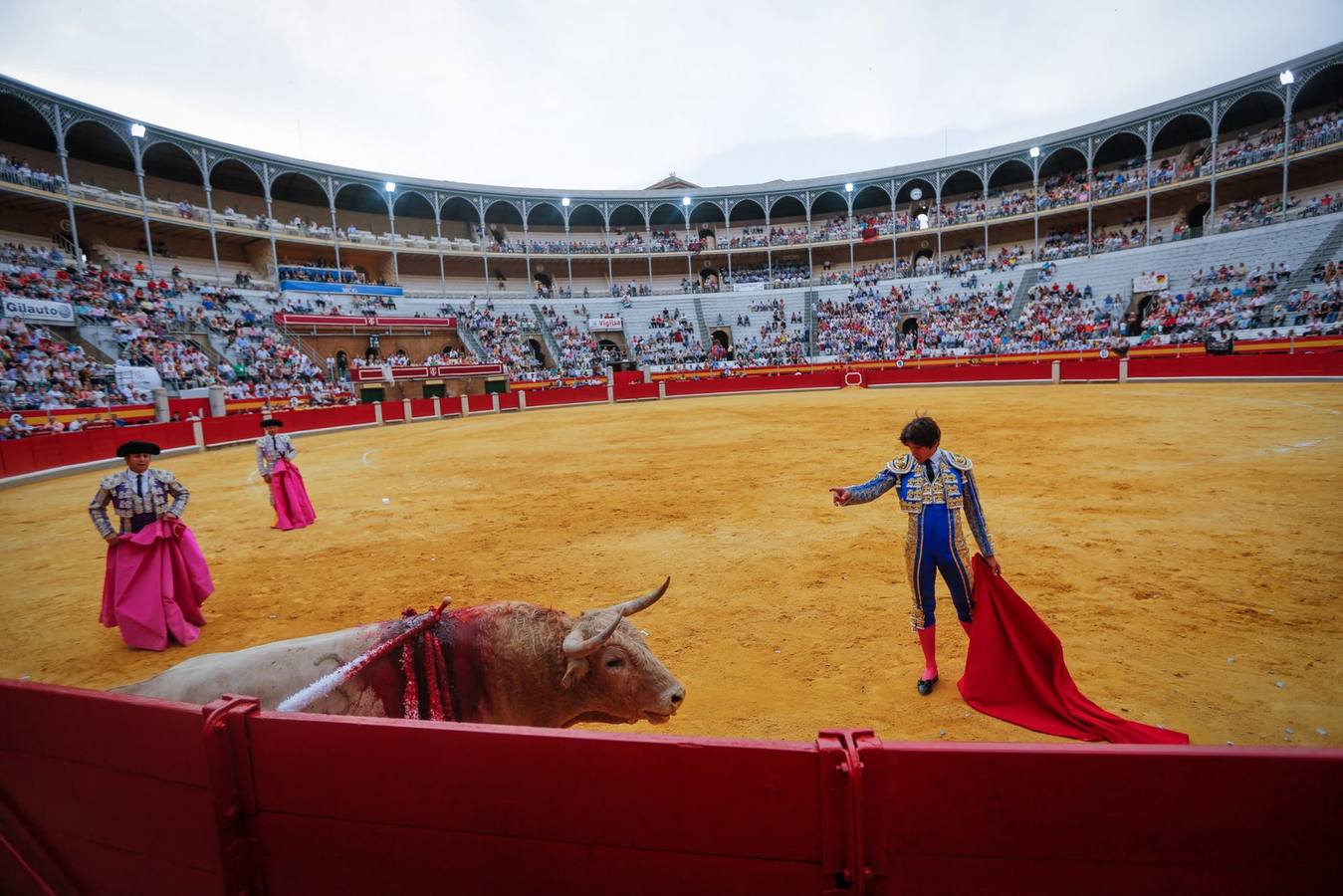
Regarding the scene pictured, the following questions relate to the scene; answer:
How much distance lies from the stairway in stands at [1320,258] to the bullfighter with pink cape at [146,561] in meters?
33.2

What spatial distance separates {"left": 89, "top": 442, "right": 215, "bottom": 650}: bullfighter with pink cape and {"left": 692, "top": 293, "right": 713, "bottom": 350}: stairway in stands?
35219 millimetres

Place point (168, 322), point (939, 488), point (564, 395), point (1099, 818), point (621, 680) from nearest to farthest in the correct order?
point (1099, 818), point (621, 680), point (939, 488), point (168, 322), point (564, 395)

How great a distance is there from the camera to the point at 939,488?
3.40 meters

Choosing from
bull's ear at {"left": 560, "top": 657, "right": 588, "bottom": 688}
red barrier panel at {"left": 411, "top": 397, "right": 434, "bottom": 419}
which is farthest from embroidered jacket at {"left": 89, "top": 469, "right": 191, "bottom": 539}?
red barrier panel at {"left": 411, "top": 397, "right": 434, "bottom": 419}

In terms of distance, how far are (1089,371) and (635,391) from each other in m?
18.9

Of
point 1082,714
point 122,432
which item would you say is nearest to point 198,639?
point 1082,714

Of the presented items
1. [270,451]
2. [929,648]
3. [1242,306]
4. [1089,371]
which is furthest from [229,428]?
[1242,306]

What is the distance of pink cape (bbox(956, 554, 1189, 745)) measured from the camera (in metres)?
2.97

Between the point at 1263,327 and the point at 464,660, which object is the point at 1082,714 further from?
the point at 1263,327

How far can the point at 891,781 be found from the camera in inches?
48.3

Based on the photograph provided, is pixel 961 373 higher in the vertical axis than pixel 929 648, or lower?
higher

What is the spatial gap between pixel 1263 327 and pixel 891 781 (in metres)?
30.1

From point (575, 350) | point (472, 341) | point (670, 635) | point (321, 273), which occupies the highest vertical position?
point (321, 273)

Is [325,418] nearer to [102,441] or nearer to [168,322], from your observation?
[102,441]
